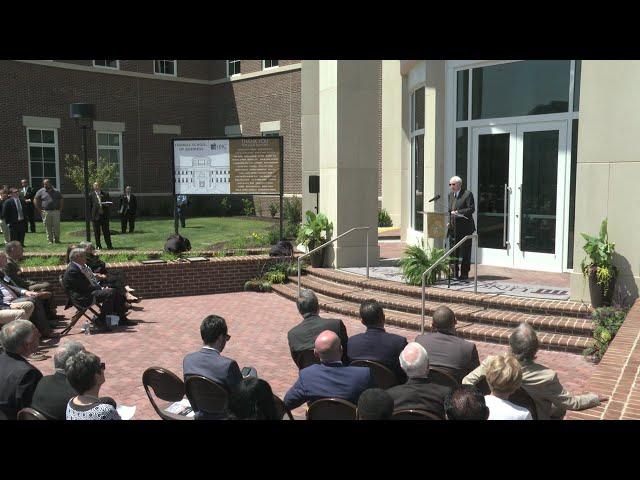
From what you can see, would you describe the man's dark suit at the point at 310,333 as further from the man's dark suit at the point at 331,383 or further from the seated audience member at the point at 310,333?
the man's dark suit at the point at 331,383

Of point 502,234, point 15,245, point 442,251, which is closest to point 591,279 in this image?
point 442,251

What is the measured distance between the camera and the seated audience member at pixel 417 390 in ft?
12.4

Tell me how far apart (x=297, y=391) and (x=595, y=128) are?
6240 millimetres

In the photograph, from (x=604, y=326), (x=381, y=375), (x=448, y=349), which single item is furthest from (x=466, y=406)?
(x=604, y=326)

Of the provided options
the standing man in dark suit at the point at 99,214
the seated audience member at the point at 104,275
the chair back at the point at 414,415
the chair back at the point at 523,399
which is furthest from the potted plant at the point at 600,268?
the standing man in dark suit at the point at 99,214

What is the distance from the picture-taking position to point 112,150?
27.4 metres

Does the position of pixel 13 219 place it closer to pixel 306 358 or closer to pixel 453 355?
pixel 306 358

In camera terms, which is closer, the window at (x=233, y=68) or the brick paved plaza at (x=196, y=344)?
the brick paved plaza at (x=196, y=344)

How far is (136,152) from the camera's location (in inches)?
1098

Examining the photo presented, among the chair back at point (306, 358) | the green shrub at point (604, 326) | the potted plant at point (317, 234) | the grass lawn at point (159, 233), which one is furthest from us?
the grass lawn at point (159, 233)

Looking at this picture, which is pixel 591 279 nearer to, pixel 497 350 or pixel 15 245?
pixel 497 350

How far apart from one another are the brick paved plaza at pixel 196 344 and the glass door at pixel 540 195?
3765 mm

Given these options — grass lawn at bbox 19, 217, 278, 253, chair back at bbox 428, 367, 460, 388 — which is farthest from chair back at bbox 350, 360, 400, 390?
grass lawn at bbox 19, 217, 278, 253

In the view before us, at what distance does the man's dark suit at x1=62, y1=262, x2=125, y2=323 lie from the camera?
9.39 metres
